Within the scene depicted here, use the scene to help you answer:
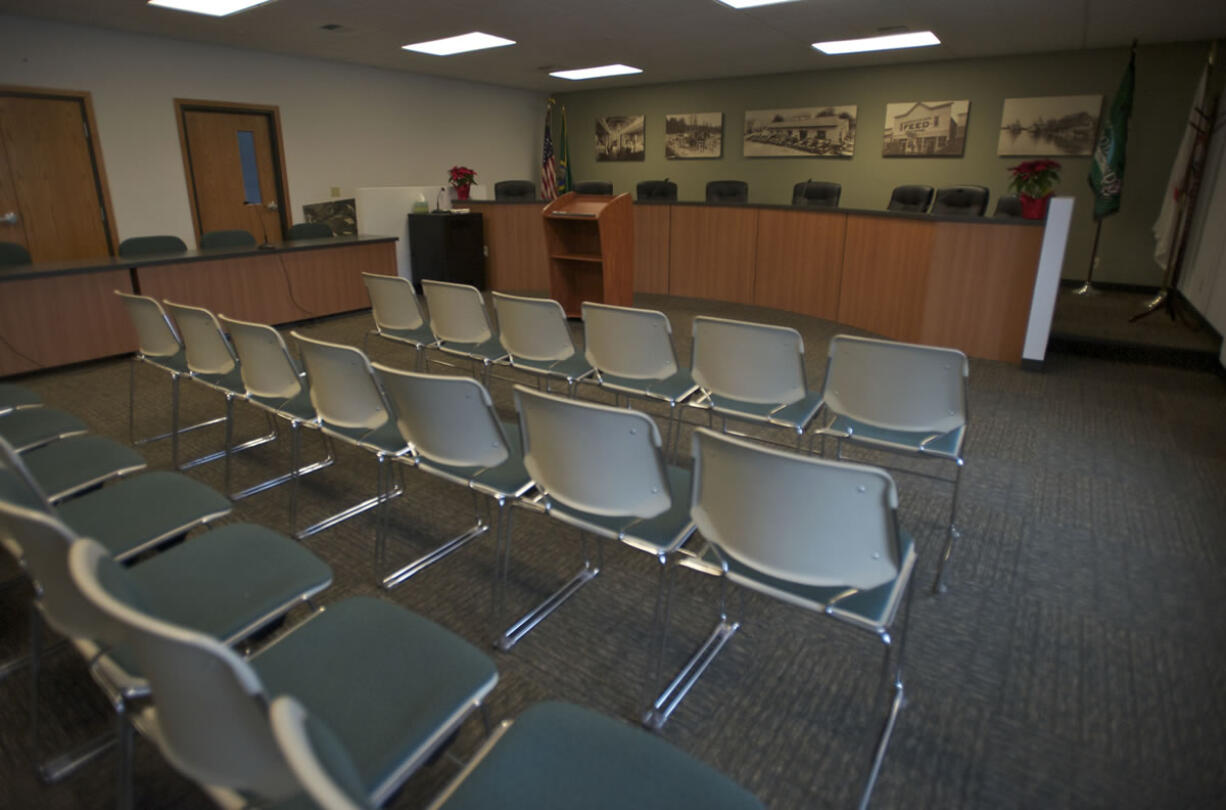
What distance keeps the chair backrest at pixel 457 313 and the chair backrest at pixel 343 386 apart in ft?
4.08

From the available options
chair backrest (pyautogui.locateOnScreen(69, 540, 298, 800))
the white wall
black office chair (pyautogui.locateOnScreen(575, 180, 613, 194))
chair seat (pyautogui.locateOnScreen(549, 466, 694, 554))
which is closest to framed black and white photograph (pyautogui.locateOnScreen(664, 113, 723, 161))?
black office chair (pyautogui.locateOnScreen(575, 180, 613, 194))

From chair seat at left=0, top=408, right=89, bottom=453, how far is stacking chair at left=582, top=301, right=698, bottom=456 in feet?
7.00

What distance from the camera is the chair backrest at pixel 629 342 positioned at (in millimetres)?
3000

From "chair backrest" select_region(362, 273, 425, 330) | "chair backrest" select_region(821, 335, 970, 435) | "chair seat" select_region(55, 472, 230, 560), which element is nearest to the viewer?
"chair seat" select_region(55, 472, 230, 560)

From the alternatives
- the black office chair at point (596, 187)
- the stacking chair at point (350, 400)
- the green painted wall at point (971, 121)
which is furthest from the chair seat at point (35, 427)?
the green painted wall at point (971, 121)

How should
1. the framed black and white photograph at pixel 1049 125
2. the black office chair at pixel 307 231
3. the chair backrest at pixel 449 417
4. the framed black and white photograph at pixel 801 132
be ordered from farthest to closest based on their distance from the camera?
the framed black and white photograph at pixel 801 132 < the framed black and white photograph at pixel 1049 125 < the black office chair at pixel 307 231 < the chair backrest at pixel 449 417

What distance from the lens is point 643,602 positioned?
2389 mm

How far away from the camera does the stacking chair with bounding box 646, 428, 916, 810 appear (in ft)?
4.69

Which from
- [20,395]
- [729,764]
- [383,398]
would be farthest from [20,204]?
[729,764]

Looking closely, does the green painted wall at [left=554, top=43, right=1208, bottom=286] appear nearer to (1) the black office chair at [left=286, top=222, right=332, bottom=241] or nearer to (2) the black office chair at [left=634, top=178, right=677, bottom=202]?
(2) the black office chair at [left=634, top=178, right=677, bottom=202]

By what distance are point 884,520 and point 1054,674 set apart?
1.12 metres

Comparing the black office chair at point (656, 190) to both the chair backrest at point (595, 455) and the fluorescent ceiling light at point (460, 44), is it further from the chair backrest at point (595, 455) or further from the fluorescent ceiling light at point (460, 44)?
the chair backrest at point (595, 455)

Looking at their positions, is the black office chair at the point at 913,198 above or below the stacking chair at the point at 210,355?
above

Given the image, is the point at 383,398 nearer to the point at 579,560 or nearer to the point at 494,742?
the point at 579,560
